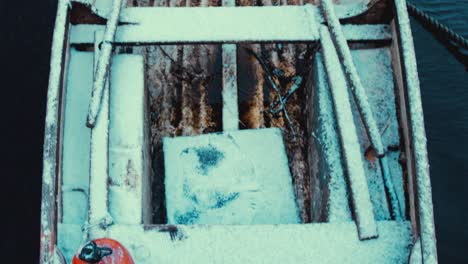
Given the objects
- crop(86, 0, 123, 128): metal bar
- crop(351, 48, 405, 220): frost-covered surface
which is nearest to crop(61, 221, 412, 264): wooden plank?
crop(351, 48, 405, 220): frost-covered surface

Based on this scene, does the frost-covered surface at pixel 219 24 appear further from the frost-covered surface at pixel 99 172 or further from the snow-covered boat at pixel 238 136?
the frost-covered surface at pixel 99 172

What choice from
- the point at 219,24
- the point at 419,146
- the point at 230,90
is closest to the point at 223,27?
the point at 219,24

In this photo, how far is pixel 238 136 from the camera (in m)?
3.18

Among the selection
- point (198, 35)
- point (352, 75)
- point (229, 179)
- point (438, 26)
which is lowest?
point (229, 179)

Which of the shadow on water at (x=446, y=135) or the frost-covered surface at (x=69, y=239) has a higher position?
the shadow on water at (x=446, y=135)

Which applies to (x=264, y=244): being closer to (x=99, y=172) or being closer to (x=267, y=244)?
(x=267, y=244)

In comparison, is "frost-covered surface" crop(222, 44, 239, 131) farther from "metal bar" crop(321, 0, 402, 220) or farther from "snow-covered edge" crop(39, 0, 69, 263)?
"snow-covered edge" crop(39, 0, 69, 263)

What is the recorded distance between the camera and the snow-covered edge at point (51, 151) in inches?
86.1

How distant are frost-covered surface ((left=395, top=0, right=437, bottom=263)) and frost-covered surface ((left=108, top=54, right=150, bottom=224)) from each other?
4.21 feet

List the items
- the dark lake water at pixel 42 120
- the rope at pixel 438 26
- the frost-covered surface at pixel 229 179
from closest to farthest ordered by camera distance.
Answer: the frost-covered surface at pixel 229 179 < the dark lake water at pixel 42 120 < the rope at pixel 438 26

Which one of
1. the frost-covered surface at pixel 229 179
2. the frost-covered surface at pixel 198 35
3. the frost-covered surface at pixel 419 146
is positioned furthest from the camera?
the frost-covered surface at pixel 229 179

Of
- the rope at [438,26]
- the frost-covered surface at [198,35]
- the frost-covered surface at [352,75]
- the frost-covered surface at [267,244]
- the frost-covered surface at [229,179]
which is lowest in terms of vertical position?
the frost-covered surface at [267,244]

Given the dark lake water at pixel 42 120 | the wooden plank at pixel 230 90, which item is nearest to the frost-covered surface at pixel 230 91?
the wooden plank at pixel 230 90

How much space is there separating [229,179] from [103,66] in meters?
1.00
